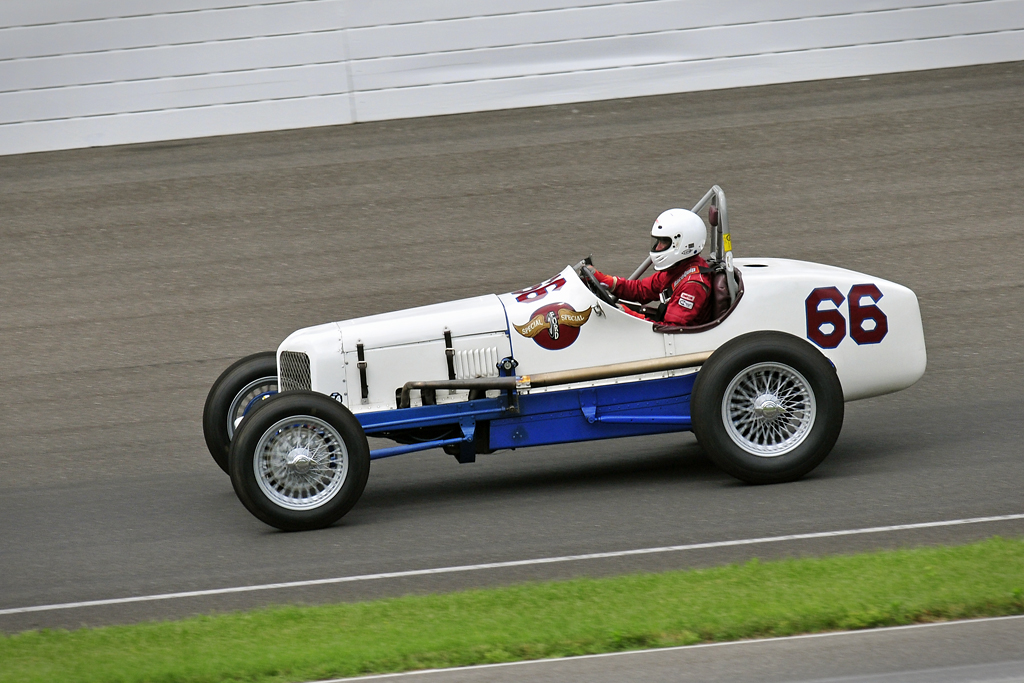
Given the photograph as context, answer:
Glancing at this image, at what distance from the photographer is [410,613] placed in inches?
220

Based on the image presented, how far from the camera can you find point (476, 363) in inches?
298

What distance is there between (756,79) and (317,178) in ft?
18.4

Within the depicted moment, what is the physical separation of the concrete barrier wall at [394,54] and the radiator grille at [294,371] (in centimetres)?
751

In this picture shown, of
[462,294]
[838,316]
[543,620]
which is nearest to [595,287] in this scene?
[838,316]

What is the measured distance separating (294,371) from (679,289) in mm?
2548

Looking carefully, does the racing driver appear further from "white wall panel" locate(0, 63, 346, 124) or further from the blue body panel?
"white wall panel" locate(0, 63, 346, 124)

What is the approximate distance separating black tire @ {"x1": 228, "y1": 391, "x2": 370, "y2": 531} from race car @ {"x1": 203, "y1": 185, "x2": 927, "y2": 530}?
2 centimetres

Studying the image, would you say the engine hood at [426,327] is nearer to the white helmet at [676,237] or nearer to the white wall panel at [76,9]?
the white helmet at [676,237]

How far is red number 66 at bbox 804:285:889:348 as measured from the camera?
7629 millimetres

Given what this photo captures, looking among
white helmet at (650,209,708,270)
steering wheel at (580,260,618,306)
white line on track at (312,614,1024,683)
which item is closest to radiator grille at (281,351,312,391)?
steering wheel at (580,260,618,306)

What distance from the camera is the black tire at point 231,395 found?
27.2 ft

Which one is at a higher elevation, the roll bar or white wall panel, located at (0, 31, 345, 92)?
white wall panel, located at (0, 31, 345, 92)

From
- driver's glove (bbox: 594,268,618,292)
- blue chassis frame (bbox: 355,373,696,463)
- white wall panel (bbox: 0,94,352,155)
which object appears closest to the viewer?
blue chassis frame (bbox: 355,373,696,463)

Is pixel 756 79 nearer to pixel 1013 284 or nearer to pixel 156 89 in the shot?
pixel 1013 284
